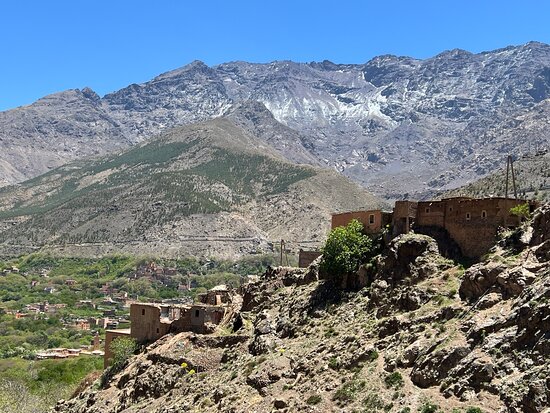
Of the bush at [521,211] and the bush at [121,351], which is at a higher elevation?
the bush at [521,211]

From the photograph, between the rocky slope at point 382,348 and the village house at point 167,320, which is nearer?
the rocky slope at point 382,348

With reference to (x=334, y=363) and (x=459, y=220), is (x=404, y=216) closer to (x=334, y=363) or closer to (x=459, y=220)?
(x=459, y=220)

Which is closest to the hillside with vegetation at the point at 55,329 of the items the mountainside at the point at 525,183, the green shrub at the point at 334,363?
the green shrub at the point at 334,363

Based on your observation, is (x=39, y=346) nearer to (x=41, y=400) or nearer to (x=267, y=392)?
(x=41, y=400)

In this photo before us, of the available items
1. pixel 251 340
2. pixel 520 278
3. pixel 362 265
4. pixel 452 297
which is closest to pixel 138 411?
pixel 251 340

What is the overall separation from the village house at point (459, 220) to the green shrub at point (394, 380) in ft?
41.2

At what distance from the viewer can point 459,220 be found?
49531mm

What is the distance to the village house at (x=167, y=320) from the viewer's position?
59.0 meters

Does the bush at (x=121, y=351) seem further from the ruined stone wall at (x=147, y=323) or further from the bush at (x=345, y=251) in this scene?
the bush at (x=345, y=251)

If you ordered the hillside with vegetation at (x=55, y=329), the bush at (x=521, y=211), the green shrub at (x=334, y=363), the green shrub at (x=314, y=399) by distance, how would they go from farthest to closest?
the hillside with vegetation at (x=55, y=329), the bush at (x=521, y=211), the green shrub at (x=334, y=363), the green shrub at (x=314, y=399)

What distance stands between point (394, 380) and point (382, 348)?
4.01 metres

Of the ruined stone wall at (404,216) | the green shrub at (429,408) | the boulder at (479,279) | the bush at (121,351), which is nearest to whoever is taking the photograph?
the green shrub at (429,408)

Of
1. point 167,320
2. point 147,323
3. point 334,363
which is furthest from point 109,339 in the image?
point 334,363

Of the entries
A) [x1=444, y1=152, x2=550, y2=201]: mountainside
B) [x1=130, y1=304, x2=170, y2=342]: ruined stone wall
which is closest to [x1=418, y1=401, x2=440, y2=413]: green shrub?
[x1=130, y1=304, x2=170, y2=342]: ruined stone wall
